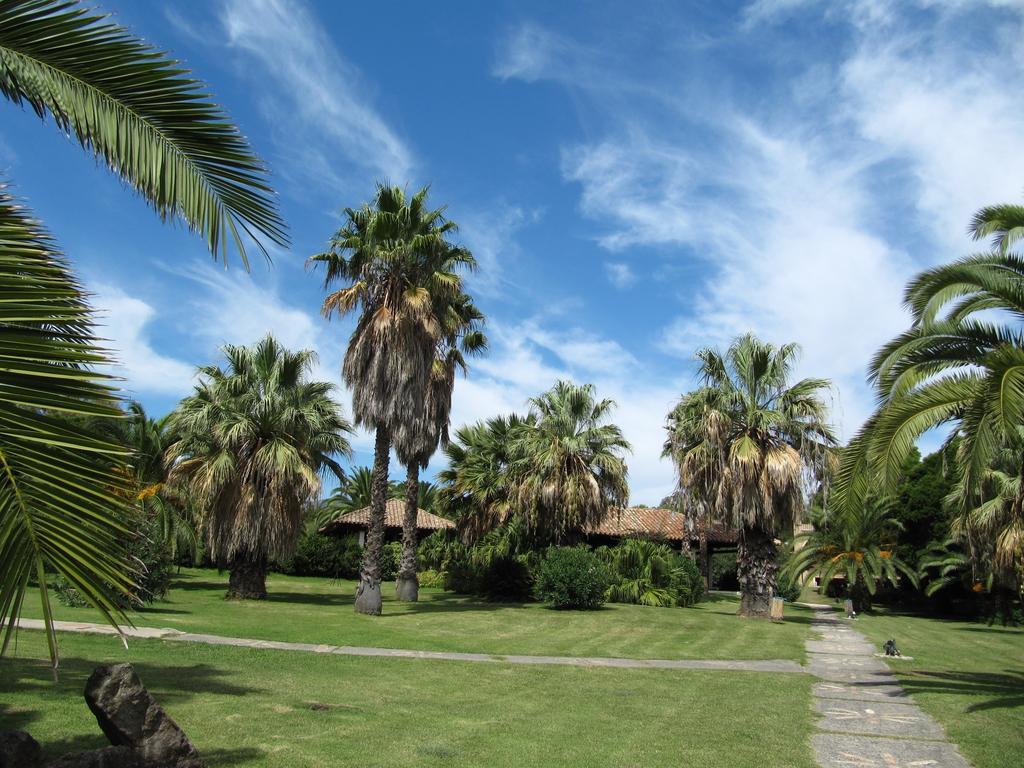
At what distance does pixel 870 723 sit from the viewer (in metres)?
9.68

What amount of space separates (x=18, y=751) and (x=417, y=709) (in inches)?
200

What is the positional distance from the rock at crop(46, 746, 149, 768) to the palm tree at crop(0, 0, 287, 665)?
2013 mm

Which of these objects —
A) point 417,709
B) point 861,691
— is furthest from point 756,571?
point 417,709

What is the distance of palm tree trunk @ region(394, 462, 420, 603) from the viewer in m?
26.6

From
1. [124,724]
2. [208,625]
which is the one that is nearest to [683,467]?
[208,625]

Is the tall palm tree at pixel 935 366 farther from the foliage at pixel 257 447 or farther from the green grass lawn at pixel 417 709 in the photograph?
the foliage at pixel 257 447

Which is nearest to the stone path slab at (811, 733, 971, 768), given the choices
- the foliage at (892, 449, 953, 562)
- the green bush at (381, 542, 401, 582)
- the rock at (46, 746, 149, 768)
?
the rock at (46, 746, 149, 768)

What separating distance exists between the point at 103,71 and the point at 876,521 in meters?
37.3

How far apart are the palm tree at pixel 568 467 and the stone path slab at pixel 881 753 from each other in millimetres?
17661

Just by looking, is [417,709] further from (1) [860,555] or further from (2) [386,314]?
(1) [860,555]

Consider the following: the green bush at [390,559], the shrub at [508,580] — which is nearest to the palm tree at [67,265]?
the shrub at [508,580]

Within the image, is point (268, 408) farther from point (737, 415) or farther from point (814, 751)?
point (814, 751)

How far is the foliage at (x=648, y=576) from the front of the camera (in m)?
28.7

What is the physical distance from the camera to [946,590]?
1452 inches
